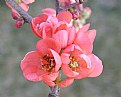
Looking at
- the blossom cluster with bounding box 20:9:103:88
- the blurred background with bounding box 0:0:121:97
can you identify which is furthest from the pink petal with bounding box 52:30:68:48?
the blurred background with bounding box 0:0:121:97

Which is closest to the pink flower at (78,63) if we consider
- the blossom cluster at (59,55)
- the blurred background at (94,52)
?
the blossom cluster at (59,55)

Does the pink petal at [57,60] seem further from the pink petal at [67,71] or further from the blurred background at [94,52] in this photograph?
the blurred background at [94,52]

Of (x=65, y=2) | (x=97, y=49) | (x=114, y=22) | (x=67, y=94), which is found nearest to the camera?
(x=65, y=2)

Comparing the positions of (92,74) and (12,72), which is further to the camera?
(12,72)

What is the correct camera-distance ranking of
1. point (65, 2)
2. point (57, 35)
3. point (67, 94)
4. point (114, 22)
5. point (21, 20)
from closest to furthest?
1. point (57, 35)
2. point (21, 20)
3. point (65, 2)
4. point (67, 94)
5. point (114, 22)

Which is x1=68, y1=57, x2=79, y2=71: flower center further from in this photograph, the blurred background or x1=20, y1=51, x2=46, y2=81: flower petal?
the blurred background

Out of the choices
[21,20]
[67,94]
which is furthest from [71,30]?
[67,94]

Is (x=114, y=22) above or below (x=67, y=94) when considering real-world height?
above

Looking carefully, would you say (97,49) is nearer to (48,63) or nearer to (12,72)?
(12,72)
